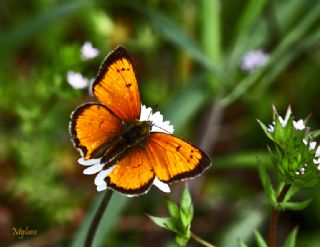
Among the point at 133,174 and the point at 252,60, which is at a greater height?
the point at 252,60

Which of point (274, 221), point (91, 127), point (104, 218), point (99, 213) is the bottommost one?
point (274, 221)

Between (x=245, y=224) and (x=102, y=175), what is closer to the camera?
(x=102, y=175)

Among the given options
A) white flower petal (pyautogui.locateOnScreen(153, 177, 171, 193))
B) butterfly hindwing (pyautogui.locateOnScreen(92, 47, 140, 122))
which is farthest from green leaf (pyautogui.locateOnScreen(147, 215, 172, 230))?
butterfly hindwing (pyautogui.locateOnScreen(92, 47, 140, 122))

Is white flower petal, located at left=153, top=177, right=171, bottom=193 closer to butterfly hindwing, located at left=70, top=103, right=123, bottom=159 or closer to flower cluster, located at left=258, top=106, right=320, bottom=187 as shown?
butterfly hindwing, located at left=70, top=103, right=123, bottom=159

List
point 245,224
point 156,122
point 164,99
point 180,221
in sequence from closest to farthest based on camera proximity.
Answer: point 180,221
point 156,122
point 245,224
point 164,99

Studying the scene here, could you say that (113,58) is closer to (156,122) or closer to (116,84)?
(116,84)

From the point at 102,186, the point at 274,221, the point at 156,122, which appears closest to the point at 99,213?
the point at 102,186

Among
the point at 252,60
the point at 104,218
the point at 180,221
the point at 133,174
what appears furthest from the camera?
the point at 252,60
